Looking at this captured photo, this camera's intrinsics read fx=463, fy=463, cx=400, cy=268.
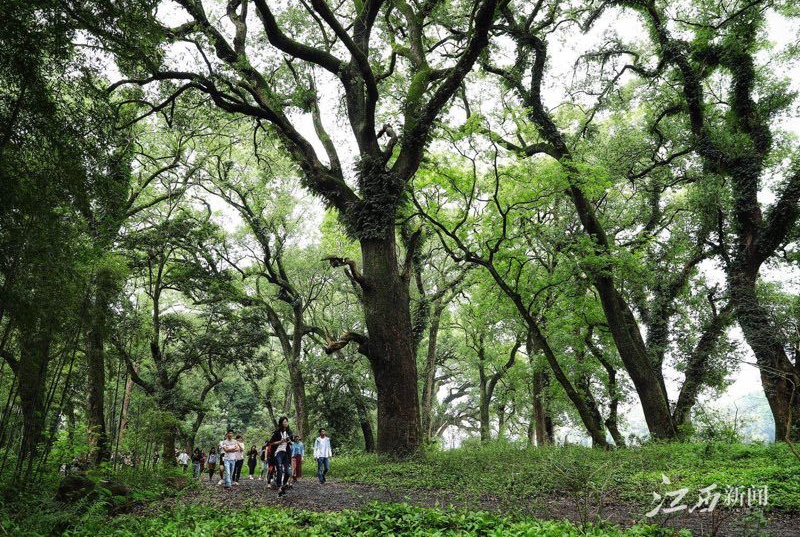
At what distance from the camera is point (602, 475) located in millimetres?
7883

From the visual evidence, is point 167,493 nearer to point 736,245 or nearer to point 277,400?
point 736,245

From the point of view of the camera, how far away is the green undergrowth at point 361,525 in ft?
15.4

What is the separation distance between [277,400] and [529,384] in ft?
62.9

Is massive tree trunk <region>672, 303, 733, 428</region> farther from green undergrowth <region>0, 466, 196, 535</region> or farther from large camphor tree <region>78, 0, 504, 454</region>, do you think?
green undergrowth <region>0, 466, 196, 535</region>

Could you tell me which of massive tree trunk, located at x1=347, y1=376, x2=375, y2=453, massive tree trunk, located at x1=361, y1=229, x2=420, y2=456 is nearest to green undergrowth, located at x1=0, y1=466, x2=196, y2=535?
massive tree trunk, located at x1=361, y1=229, x2=420, y2=456

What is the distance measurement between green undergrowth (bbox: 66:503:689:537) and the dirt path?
1.31ft

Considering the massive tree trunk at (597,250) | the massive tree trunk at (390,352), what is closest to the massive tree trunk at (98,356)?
the massive tree trunk at (390,352)

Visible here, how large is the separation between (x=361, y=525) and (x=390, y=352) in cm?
650

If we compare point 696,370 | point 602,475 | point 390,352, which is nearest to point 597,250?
point 696,370

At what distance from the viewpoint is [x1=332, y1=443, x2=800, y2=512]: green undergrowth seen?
613 cm

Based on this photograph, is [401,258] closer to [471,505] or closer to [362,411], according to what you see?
[362,411]

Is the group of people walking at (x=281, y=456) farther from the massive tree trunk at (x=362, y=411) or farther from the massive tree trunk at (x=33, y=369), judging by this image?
the massive tree trunk at (x=362, y=411)

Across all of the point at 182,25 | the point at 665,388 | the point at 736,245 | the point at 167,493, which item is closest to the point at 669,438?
the point at 665,388

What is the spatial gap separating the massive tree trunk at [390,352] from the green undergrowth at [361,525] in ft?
17.8
